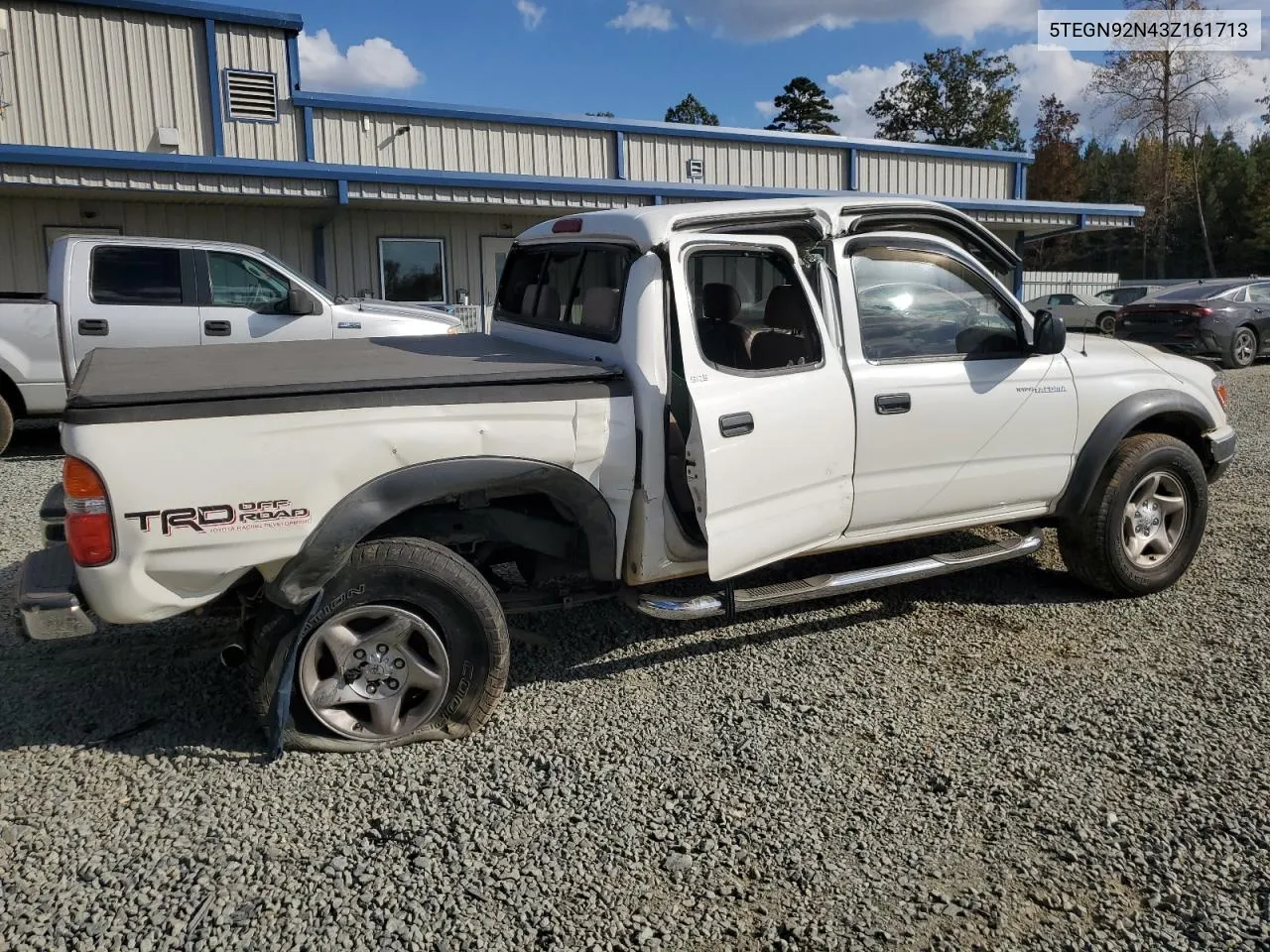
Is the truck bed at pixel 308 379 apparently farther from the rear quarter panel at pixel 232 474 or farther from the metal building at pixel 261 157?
the metal building at pixel 261 157

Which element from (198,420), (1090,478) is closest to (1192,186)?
(1090,478)

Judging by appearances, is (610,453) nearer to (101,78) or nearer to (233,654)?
(233,654)

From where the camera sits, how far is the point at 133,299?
9.17 metres

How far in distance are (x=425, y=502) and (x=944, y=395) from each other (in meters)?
2.41

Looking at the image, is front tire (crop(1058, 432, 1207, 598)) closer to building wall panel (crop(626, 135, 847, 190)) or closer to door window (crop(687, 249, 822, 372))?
door window (crop(687, 249, 822, 372))

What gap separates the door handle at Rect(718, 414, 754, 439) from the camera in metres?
3.81

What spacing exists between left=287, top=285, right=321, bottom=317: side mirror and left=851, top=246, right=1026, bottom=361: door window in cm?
A: 661

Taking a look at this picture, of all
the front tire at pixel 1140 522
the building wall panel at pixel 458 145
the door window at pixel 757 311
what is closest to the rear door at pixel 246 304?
the door window at pixel 757 311

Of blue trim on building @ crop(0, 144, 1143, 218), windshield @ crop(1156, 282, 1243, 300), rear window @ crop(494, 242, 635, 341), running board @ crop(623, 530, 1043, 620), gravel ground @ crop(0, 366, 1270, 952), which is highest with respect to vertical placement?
blue trim on building @ crop(0, 144, 1143, 218)

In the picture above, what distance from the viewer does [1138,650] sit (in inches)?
179

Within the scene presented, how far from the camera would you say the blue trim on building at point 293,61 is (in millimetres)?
15492

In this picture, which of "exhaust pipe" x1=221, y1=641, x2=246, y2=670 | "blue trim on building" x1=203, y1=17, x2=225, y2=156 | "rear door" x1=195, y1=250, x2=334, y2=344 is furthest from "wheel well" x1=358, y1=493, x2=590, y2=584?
"blue trim on building" x1=203, y1=17, x2=225, y2=156

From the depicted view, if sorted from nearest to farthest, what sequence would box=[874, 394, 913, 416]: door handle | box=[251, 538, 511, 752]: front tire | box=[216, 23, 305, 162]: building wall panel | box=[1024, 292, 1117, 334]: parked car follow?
box=[251, 538, 511, 752]: front tire, box=[874, 394, 913, 416]: door handle, box=[216, 23, 305, 162]: building wall panel, box=[1024, 292, 1117, 334]: parked car

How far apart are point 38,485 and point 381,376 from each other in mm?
5875
